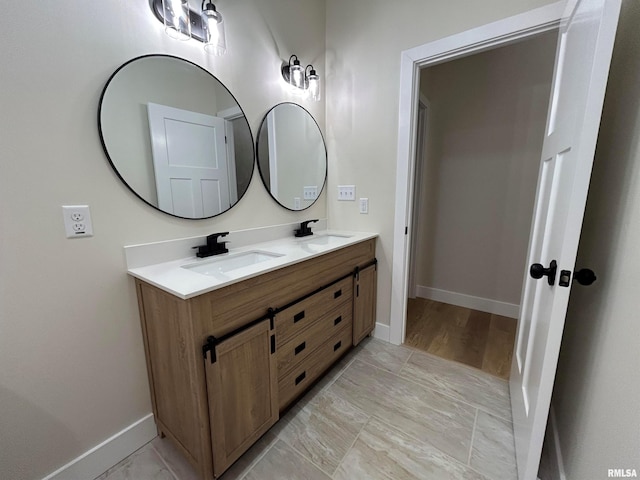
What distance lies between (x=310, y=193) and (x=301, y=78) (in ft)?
2.63

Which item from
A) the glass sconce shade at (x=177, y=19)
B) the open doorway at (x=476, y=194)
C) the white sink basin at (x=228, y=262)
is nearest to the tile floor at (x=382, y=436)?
the open doorway at (x=476, y=194)

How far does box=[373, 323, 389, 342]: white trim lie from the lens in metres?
2.16

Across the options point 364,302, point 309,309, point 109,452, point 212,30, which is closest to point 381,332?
point 364,302

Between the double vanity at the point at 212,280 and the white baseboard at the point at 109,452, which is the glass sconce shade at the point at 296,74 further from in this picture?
the white baseboard at the point at 109,452

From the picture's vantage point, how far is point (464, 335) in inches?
88.1

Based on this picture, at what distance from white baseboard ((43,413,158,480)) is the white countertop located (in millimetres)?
746

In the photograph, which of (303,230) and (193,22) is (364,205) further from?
(193,22)

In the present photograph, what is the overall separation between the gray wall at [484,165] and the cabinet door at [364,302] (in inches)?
44.4

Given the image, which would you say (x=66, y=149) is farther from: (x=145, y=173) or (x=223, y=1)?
(x=223, y=1)

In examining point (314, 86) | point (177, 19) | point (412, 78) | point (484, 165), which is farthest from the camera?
point (484, 165)

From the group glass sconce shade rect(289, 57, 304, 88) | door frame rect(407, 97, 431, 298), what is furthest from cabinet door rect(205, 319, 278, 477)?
door frame rect(407, 97, 431, 298)

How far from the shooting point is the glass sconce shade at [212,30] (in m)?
1.28

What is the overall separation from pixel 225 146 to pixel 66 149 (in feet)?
2.26

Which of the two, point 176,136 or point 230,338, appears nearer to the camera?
point 230,338
